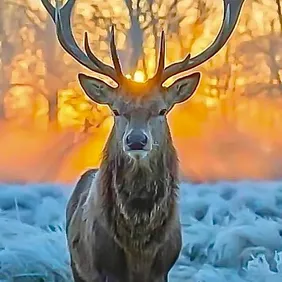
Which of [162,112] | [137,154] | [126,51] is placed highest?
[126,51]

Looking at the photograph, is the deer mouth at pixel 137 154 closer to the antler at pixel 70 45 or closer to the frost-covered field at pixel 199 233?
the antler at pixel 70 45

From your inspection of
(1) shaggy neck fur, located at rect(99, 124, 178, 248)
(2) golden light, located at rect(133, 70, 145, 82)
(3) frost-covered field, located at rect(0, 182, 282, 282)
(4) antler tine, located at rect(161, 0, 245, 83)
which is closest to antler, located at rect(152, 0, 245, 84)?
(4) antler tine, located at rect(161, 0, 245, 83)

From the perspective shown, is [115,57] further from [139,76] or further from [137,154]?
[139,76]

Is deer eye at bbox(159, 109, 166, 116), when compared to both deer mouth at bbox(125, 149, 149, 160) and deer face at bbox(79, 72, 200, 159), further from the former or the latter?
deer mouth at bbox(125, 149, 149, 160)

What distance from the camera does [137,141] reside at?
2447 millimetres

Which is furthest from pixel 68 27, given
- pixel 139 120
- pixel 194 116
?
pixel 194 116

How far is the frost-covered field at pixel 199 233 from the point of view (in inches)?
142

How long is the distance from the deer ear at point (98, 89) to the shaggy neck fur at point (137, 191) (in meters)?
0.14

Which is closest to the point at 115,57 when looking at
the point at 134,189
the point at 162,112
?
the point at 162,112

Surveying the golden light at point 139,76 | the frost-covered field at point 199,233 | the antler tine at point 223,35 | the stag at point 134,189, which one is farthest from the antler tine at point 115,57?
the frost-covered field at point 199,233

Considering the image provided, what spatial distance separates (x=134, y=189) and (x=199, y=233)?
1.16 meters

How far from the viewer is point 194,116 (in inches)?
144

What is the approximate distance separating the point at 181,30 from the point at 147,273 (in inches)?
57.7

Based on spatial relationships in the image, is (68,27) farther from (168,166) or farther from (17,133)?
(17,133)
